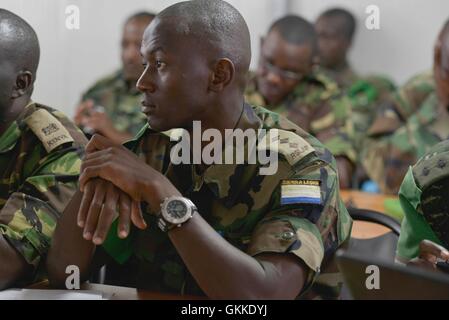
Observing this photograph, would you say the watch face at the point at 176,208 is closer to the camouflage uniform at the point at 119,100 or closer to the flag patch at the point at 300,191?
the flag patch at the point at 300,191

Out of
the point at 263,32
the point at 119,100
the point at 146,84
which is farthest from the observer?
the point at 263,32

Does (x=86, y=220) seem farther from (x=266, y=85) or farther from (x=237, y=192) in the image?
(x=266, y=85)

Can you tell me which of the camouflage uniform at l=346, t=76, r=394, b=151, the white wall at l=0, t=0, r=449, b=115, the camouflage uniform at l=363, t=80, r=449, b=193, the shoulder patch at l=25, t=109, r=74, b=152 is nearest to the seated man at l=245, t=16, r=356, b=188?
the white wall at l=0, t=0, r=449, b=115

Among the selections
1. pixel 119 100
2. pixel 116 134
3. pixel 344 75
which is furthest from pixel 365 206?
pixel 344 75

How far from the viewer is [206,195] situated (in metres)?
1.41

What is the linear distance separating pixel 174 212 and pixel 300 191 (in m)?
0.23

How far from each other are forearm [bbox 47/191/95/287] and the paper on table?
0.21ft

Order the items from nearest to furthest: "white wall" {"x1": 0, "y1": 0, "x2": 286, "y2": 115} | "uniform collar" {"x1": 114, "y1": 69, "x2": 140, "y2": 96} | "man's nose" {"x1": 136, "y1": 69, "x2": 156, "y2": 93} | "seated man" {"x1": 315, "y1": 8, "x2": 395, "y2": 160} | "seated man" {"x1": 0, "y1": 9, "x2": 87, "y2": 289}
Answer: "man's nose" {"x1": 136, "y1": 69, "x2": 156, "y2": 93} → "seated man" {"x1": 0, "y1": 9, "x2": 87, "y2": 289} → "white wall" {"x1": 0, "y1": 0, "x2": 286, "y2": 115} → "uniform collar" {"x1": 114, "y1": 69, "x2": 140, "y2": 96} → "seated man" {"x1": 315, "y1": 8, "x2": 395, "y2": 160}

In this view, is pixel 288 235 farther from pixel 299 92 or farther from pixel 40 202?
pixel 299 92

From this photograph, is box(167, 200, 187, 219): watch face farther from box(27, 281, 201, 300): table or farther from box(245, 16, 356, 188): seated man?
box(245, 16, 356, 188): seated man

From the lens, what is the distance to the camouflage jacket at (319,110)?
327 centimetres

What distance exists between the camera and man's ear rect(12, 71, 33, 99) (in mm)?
1581

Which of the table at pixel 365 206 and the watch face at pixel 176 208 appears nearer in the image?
the watch face at pixel 176 208

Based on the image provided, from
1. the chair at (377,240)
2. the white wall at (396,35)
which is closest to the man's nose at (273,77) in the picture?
the white wall at (396,35)
